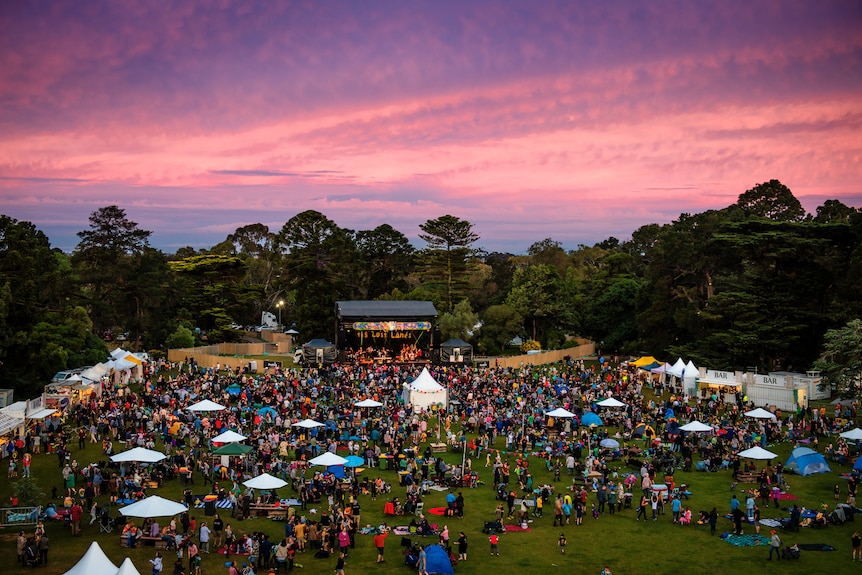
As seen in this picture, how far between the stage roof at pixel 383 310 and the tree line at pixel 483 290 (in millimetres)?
6356

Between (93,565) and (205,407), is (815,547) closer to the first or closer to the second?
(93,565)

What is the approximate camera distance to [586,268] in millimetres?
113188

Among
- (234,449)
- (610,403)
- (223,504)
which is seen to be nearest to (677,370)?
(610,403)

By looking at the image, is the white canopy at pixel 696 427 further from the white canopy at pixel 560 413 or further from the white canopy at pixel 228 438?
the white canopy at pixel 228 438

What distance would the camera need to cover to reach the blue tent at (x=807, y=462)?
85.0 feet

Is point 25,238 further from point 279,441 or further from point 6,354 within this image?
point 279,441

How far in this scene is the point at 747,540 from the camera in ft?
67.6

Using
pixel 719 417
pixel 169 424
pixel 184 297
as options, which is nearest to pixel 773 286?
pixel 719 417

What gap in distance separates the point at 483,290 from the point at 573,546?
70.1 meters

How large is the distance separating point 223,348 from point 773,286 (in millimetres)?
44052

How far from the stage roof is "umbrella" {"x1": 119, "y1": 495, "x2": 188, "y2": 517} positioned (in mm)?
37580

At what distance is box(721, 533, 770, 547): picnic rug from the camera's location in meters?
20.3

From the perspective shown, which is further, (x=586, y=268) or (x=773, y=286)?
(x=586, y=268)

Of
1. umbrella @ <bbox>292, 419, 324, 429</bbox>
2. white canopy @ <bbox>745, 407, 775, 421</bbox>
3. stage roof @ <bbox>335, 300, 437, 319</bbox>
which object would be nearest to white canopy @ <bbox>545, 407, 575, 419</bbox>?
white canopy @ <bbox>745, 407, 775, 421</bbox>
